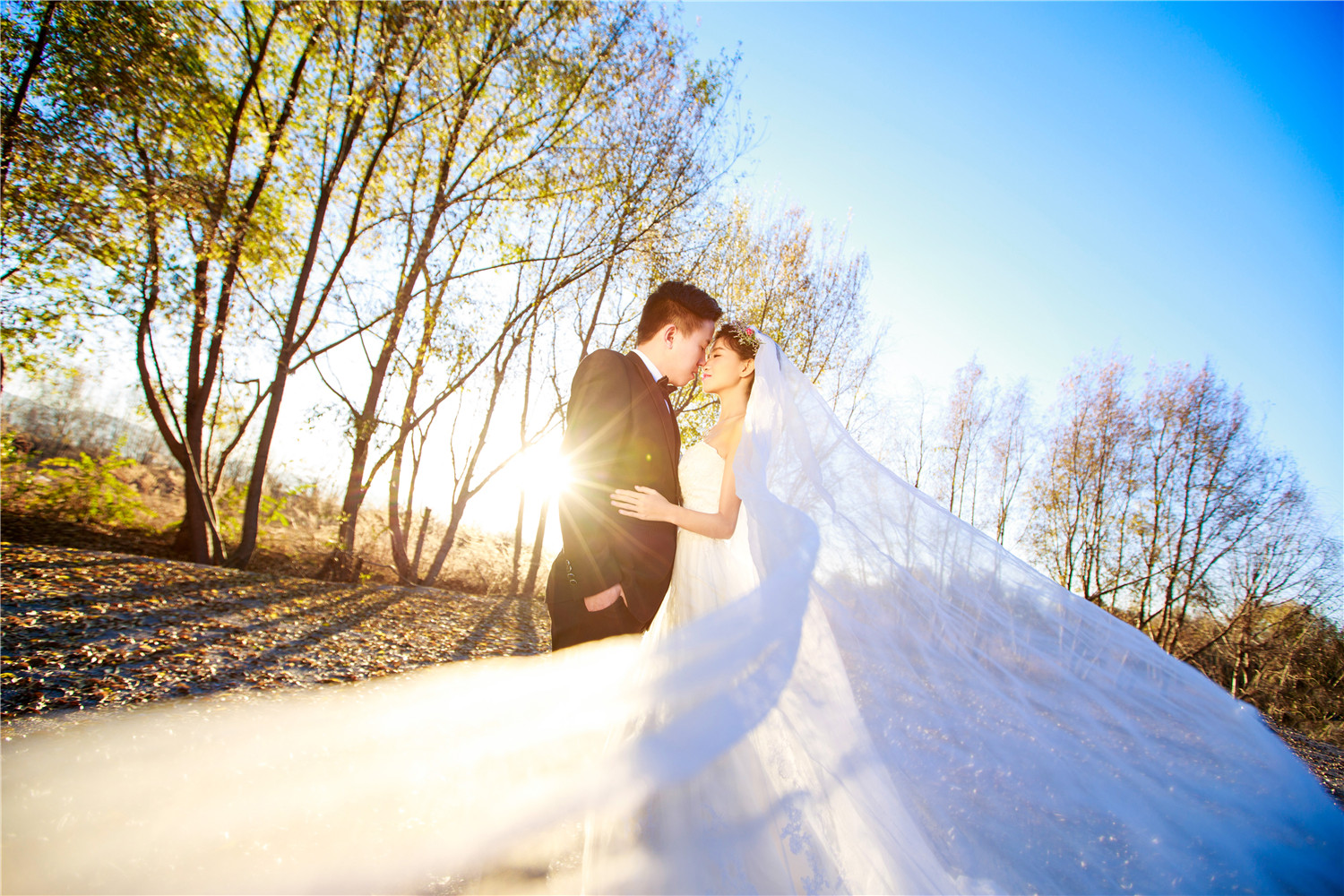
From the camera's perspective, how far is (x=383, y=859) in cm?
188

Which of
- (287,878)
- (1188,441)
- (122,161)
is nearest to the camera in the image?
(287,878)

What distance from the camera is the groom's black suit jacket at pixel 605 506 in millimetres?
1749

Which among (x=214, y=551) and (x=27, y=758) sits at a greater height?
(x=27, y=758)

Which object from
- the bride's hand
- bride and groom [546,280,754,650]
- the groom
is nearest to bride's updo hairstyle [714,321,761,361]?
bride and groom [546,280,754,650]

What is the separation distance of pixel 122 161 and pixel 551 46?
18.7ft

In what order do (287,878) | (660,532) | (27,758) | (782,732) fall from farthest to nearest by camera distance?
(27,758) → (660,532) → (782,732) → (287,878)

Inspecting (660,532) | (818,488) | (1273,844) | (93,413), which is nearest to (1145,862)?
(1273,844)

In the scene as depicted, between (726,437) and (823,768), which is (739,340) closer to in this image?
(726,437)

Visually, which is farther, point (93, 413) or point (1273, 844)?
point (93, 413)

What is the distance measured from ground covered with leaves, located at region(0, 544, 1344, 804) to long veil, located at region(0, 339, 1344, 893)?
34.5 inches

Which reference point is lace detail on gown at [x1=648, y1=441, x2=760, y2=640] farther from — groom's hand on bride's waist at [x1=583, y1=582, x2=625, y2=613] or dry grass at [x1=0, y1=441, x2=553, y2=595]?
dry grass at [x1=0, y1=441, x2=553, y2=595]

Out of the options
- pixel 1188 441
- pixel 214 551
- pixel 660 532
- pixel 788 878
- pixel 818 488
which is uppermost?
pixel 1188 441

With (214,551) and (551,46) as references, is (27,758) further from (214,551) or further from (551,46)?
(551,46)

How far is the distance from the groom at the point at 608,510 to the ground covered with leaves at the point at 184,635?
2577 mm
